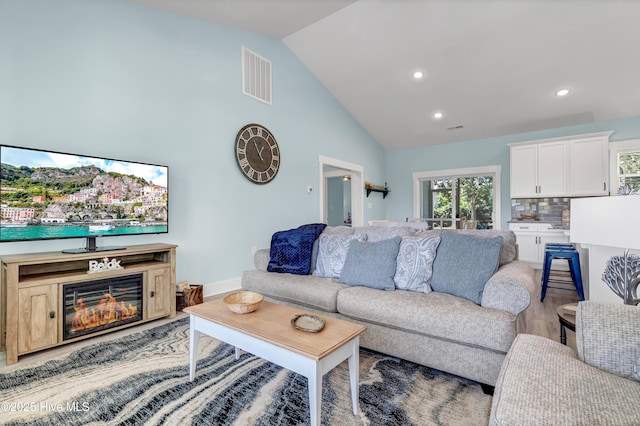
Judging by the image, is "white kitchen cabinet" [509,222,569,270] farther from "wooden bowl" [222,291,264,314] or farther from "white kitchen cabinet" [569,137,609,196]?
"wooden bowl" [222,291,264,314]

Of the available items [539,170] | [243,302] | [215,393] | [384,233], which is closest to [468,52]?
[539,170]

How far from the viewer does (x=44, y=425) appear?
1400mm

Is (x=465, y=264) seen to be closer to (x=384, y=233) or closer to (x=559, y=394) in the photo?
(x=384, y=233)

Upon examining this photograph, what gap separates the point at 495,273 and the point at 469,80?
372 cm

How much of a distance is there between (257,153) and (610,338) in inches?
150

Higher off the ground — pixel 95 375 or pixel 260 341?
pixel 260 341

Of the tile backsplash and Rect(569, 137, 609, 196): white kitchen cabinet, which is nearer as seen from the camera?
Rect(569, 137, 609, 196): white kitchen cabinet

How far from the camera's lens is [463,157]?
20.8 feet

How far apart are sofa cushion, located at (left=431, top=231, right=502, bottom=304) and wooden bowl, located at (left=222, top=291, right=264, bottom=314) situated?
4.25 feet

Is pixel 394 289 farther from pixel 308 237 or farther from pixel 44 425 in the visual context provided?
pixel 44 425

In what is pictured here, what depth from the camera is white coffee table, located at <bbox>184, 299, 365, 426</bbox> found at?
1.24m

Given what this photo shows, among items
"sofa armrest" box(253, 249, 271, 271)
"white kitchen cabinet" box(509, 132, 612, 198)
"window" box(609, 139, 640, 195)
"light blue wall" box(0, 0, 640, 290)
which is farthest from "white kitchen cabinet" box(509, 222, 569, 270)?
"sofa armrest" box(253, 249, 271, 271)

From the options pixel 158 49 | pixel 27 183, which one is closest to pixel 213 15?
pixel 158 49

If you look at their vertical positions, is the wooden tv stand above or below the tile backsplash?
below
